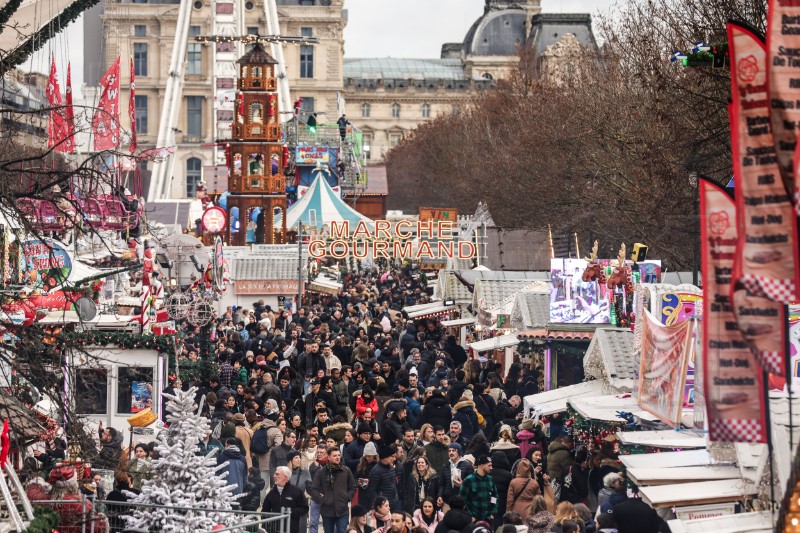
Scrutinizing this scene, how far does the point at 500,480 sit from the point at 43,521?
5579 mm

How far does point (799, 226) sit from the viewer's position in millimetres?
8266

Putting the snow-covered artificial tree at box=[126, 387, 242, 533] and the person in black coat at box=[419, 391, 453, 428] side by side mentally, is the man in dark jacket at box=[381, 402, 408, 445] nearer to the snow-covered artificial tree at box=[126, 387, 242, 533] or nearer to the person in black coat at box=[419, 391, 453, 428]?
the person in black coat at box=[419, 391, 453, 428]

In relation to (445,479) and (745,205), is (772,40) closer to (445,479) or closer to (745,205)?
(745,205)

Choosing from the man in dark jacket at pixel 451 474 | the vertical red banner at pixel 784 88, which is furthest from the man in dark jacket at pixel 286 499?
the vertical red banner at pixel 784 88

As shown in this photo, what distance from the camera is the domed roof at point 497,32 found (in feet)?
562

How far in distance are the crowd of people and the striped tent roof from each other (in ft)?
98.5

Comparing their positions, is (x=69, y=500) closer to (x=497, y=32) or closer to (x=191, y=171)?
(x=191, y=171)

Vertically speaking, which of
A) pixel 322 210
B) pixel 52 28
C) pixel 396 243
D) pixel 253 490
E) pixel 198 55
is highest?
pixel 198 55

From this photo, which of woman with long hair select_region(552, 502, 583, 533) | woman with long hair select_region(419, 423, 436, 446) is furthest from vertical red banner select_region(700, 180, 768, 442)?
woman with long hair select_region(419, 423, 436, 446)

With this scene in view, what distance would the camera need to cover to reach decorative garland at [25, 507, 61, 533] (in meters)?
11.5

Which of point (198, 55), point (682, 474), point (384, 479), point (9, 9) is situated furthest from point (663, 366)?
point (198, 55)

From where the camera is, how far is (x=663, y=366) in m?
16.8

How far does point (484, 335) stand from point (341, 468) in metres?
15.8

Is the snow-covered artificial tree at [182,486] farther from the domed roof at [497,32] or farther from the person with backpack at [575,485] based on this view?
the domed roof at [497,32]
